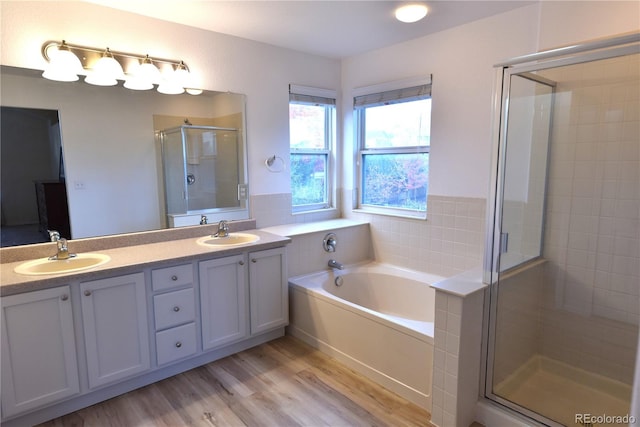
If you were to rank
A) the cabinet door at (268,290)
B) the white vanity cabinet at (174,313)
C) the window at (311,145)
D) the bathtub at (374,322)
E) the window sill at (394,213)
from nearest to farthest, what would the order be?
the bathtub at (374,322) → the white vanity cabinet at (174,313) → the cabinet door at (268,290) → the window sill at (394,213) → the window at (311,145)

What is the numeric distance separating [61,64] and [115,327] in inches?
63.4

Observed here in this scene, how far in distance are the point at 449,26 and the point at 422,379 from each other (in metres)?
2.55

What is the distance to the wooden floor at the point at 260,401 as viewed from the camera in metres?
2.04

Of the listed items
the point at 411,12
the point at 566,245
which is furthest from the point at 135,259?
the point at 566,245

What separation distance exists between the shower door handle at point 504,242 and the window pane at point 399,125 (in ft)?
4.27

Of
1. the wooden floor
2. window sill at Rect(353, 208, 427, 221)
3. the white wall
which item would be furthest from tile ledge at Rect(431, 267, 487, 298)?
the white wall

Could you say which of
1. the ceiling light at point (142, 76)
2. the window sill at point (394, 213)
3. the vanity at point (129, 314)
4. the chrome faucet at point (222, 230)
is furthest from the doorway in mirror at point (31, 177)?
the window sill at point (394, 213)

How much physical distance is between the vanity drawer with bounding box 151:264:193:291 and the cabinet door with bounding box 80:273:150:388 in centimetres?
8

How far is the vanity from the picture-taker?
186 cm

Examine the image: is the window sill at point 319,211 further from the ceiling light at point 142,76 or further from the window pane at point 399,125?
the ceiling light at point 142,76

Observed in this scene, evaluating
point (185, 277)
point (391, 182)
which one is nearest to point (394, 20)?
point (391, 182)

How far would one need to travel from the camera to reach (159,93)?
2676 millimetres

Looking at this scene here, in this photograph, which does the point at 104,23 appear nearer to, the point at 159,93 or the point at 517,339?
the point at 159,93

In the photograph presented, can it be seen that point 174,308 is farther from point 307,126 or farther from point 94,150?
point 307,126
